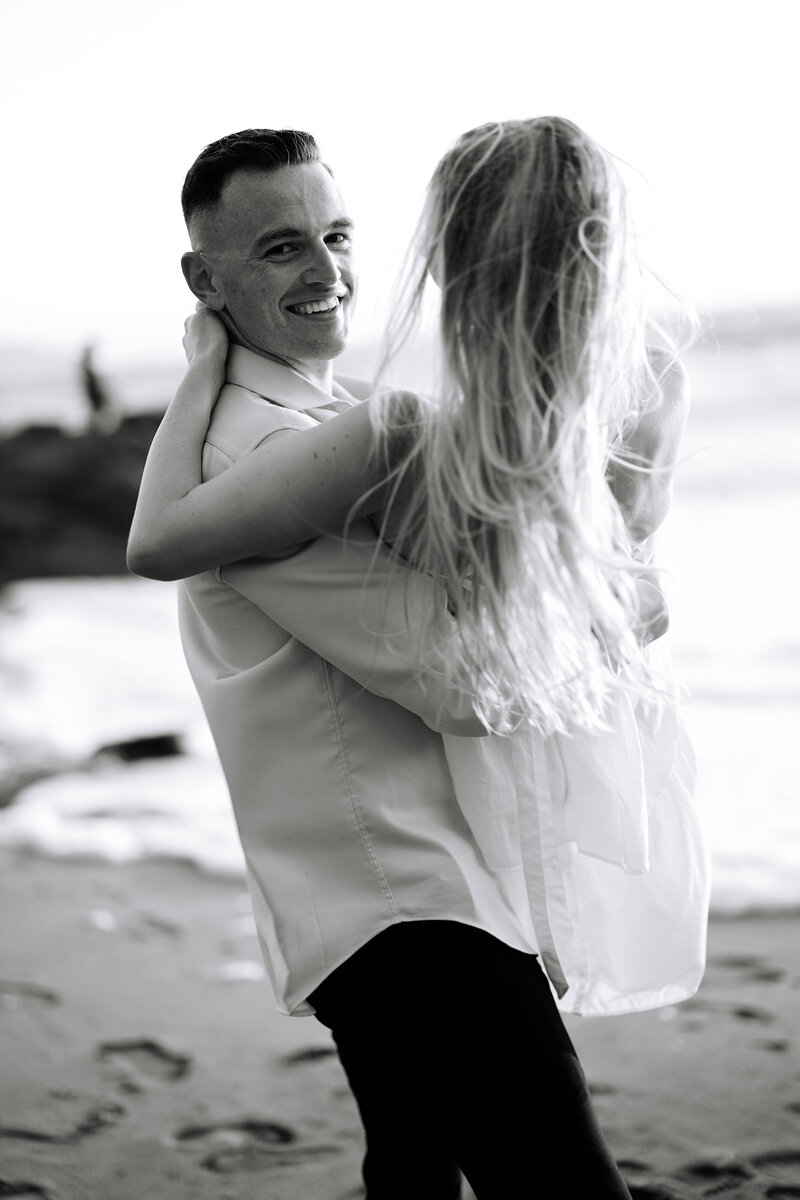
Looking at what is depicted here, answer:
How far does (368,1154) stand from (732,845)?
268cm

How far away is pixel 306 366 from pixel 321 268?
0.14 meters

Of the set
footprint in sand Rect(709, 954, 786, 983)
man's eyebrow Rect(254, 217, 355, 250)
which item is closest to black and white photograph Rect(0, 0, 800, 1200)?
man's eyebrow Rect(254, 217, 355, 250)

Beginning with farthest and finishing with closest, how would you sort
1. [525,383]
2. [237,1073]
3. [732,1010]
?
[732,1010] < [237,1073] < [525,383]

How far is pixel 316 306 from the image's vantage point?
5.03 ft

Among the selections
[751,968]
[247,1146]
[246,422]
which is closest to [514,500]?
[246,422]

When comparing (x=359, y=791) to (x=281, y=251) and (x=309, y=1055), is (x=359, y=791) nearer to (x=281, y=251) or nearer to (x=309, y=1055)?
(x=281, y=251)

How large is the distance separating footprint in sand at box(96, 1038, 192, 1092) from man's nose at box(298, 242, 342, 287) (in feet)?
6.28

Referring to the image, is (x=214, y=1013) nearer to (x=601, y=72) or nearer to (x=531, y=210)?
(x=531, y=210)

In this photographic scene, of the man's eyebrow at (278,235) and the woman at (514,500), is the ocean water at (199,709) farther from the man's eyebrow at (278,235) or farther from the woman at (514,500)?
the man's eyebrow at (278,235)

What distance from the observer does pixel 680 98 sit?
39.2ft

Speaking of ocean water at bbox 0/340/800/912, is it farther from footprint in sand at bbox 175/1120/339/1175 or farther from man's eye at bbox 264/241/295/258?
footprint in sand at bbox 175/1120/339/1175

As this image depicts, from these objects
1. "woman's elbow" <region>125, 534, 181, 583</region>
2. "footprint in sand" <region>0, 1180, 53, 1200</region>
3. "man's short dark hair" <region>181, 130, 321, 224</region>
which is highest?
"man's short dark hair" <region>181, 130, 321, 224</region>

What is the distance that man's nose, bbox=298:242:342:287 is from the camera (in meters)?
1.51

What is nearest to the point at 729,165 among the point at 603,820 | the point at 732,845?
the point at 732,845
